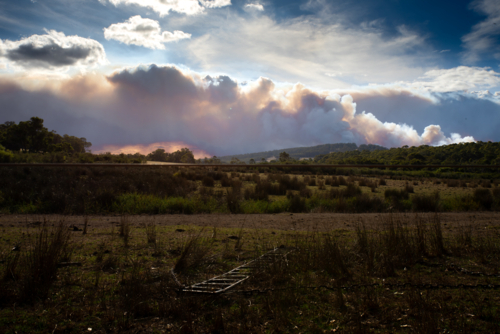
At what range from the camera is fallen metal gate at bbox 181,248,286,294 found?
3385 mm

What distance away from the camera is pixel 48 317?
2.85m

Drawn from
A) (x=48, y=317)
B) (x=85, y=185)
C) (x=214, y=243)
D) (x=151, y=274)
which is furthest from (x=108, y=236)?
(x=85, y=185)

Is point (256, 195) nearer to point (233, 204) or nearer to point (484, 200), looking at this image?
point (233, 204)

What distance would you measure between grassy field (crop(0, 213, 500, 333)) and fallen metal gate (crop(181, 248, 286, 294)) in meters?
0.10

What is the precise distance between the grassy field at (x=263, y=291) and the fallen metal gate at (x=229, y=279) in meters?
0.10

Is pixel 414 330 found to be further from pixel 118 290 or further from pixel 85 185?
pixel 85 185

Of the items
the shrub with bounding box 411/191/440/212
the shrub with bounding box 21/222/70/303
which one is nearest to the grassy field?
the shrub with bounding box 21/222/70/303

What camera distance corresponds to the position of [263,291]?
11.3 feet

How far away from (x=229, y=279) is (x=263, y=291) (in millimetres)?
501

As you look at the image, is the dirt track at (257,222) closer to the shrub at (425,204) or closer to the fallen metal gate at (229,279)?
the fallen metal gate at (229,279)

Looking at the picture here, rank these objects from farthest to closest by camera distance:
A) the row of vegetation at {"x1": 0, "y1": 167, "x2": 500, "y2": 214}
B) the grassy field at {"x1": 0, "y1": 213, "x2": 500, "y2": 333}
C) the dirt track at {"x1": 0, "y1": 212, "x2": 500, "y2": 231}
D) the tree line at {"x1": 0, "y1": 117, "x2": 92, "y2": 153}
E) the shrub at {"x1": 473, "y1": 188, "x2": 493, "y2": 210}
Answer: the tree line at {"x1": 0, "y1": 117, "x2": 92, "y2": 153} < the shrub at {"x1": 473, "y1": 188, "x2": 493, "y2": 210} < the row of vegetation at {"x1": 0, "y1": 167, "x2": 500, "y2": 214} < the dirt track at {"x1": 0, "y1": 212, "x2": 500, "y2": 231} < the grassy field at {"x1": 0, "y1": 213, "x2": 500, "y2": 333}

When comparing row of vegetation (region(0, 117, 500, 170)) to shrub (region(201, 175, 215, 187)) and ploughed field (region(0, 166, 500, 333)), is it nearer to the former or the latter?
shrub (region(201, 175, 215, 187))

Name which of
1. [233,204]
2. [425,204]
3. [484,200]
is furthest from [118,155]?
[484,200]

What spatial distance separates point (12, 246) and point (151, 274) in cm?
284
